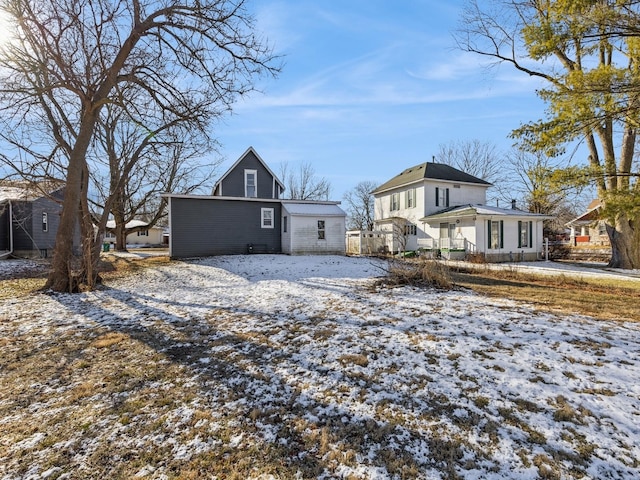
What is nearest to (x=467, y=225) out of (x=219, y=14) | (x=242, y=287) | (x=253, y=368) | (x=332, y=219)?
(x=332, y=219)

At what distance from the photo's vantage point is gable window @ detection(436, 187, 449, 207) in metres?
24.8

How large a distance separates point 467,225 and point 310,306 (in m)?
17.0

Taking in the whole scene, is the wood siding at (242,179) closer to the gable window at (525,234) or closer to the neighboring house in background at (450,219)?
the neighboring house in background at (450,219)

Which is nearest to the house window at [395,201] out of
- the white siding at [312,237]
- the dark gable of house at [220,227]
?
A: the white siding at [312,237]

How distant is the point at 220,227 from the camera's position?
62.1 ft

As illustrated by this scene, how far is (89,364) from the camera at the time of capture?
Answer: 14.6 ft

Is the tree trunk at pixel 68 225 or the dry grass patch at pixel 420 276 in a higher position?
the tree trunk at pixel 68 225

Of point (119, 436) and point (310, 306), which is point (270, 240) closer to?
point (310, 306)

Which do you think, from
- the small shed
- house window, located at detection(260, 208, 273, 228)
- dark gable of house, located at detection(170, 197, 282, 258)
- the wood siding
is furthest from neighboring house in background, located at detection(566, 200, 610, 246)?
dark gable of house, located at detection(170, 197, 282, 258)

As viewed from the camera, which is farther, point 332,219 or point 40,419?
point 332,219

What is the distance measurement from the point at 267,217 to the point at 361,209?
1171 inches

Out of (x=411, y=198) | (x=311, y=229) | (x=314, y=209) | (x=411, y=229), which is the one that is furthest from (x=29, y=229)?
(x=411, y=198)

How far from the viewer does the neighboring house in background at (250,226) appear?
1819 cm

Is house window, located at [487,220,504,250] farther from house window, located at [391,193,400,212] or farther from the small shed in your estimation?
the small shed
